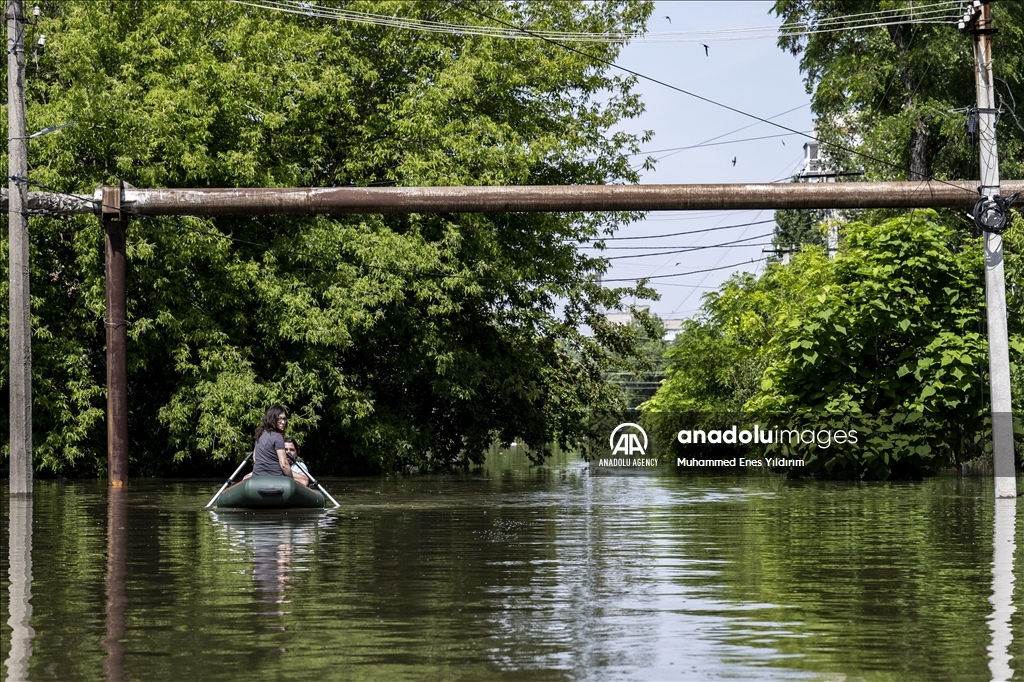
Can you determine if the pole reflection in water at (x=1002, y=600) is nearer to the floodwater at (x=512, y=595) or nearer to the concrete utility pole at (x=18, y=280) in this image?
the floodwater at (x=512, y=595)

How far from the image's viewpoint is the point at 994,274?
24.2m

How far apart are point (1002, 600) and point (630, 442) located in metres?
28.6

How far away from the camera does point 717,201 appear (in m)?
27.5

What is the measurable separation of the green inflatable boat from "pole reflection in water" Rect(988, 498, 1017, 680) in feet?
31.6

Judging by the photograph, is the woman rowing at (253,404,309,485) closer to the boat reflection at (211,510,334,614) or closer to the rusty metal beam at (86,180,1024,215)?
the boat reflection at (211,510,334,614)

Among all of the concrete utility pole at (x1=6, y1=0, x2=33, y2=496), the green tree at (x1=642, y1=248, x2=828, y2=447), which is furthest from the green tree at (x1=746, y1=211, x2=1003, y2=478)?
the concrete utility pole at (x1=6, y1=0, x2=33, y2=496)

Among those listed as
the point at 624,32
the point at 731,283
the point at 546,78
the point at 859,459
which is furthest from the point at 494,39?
the point at 731,283

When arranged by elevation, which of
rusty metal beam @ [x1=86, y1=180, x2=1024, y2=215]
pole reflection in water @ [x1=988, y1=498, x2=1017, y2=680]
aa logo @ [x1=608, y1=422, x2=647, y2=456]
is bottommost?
pole reflection in water @ [x1=988, y1=498, x2=1017, y2=680]

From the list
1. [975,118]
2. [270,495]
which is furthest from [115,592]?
[975,118]

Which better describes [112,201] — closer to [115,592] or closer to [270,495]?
[270,495]

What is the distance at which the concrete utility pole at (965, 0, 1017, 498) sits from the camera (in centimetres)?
2394

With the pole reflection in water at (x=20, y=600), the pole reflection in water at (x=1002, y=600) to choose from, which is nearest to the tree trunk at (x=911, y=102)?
the pole reflection in water at (x=1002, y=600)

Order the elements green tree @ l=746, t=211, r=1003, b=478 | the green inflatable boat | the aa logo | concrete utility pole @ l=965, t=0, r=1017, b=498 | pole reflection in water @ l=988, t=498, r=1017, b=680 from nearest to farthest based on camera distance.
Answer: pole reflection in water @ l=988, t=498, r=1017, b=680, the green inflatable boat, concrete utility pole @ l=965, t=0, r=1017, b=498, green tree @ l=746, t=211, r=1003, b=478, the aa logo

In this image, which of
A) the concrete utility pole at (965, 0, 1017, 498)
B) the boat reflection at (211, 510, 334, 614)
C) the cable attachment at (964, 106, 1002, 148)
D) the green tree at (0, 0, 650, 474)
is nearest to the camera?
the boat reflection at (211, 510, 334, 614)
